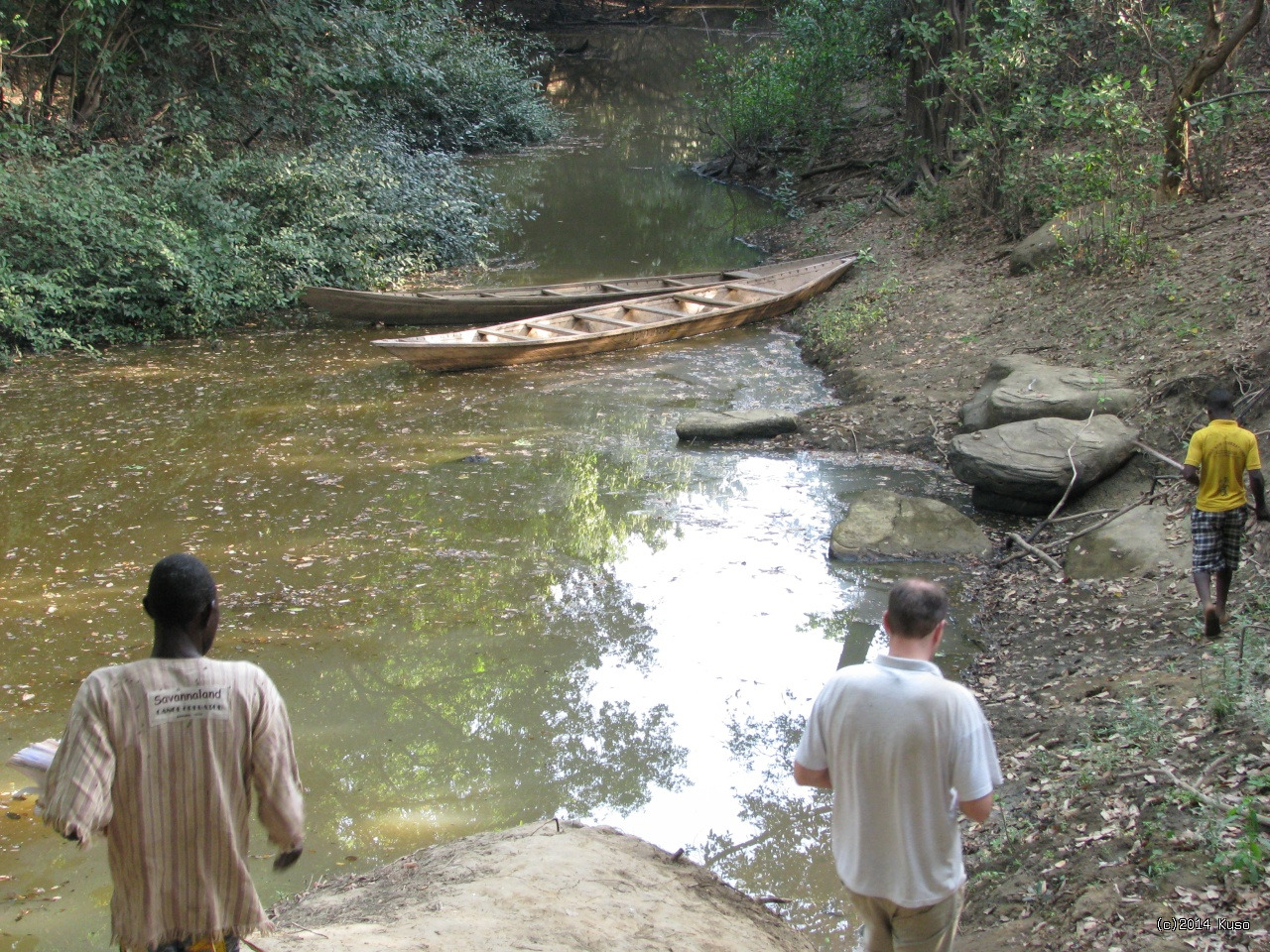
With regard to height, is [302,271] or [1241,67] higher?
[1241,67]

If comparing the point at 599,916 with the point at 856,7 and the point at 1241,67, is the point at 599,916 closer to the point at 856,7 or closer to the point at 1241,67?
the point at 1241,67

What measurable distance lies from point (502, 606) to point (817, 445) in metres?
4.16

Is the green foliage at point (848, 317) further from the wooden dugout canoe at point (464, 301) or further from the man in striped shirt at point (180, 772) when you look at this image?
the man in striped shirt at point (180, 772)

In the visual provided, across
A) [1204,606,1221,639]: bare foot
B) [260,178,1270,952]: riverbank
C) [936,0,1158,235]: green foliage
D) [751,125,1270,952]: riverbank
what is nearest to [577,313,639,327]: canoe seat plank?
[751,125,1270,952]: riverbank

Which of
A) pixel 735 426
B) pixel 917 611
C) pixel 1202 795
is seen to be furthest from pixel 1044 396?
pixel 917 611

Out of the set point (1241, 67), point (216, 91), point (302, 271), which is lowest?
point (302, 271)

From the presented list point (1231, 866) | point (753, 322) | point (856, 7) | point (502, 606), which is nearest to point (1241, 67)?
point (753, 322)

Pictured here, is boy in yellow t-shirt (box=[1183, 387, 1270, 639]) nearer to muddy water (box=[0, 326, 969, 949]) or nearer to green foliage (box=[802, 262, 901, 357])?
muddy water (box=[0, 326, 969, 949])

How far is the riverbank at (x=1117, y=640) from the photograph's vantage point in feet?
12.0

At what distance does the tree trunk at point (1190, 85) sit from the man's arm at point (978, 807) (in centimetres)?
1029

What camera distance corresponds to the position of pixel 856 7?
67.3 ft

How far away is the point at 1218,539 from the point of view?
214 inches

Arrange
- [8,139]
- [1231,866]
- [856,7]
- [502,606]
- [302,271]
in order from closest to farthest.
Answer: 1. [1231,866]
2. [502,606]
3. [8,139]
4. [302,271]
5. [856,7]

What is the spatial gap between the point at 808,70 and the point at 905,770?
2037cm
